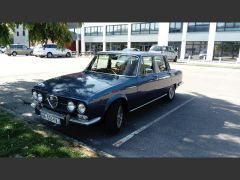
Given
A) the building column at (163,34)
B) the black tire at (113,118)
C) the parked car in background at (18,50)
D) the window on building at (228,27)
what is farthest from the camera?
the building column at (163,34)

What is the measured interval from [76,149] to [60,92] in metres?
1.15

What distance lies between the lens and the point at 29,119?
5.74 metres

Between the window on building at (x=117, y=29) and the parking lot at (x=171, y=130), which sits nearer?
the parking lot at (x=171, y=130)

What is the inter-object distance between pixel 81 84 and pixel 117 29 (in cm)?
4143

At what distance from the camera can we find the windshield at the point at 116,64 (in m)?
5.76

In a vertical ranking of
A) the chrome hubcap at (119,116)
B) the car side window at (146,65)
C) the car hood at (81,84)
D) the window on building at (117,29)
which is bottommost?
the chrome hubcap at (119,116)

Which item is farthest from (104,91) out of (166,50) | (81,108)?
(166,50)

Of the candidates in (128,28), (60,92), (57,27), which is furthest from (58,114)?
(128,28)

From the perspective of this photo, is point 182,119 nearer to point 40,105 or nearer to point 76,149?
point 76,149

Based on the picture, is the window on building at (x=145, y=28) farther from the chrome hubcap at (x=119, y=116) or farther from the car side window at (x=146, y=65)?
the chrome hubcap at (x=119, y=116)

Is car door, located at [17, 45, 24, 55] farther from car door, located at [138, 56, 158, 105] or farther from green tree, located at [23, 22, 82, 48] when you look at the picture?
car door, located at [138, 56, 158, 105]

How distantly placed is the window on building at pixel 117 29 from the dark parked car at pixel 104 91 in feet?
123

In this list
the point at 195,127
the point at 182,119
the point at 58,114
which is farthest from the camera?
the point at 182,119

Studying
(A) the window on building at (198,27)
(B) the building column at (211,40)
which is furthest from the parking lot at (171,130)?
(A) the window on building at (198,27)
